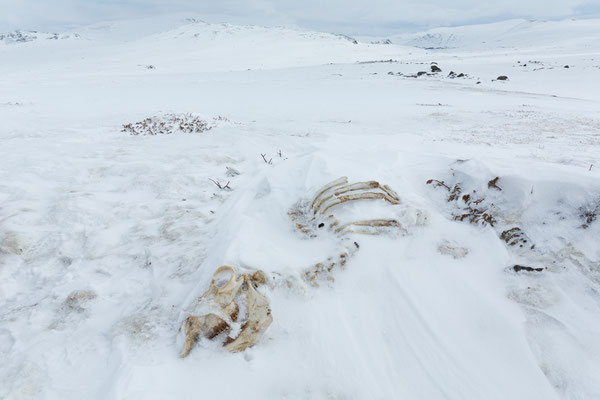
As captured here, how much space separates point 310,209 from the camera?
425 centimetres

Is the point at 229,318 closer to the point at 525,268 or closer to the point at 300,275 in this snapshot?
the point at 300,275

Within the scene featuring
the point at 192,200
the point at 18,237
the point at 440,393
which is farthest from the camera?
the point at 192,200

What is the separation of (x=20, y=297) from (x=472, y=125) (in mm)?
10728

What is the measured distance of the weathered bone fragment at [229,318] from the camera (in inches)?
94.6

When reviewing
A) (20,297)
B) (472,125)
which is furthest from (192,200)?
(472,125)

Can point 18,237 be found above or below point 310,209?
below

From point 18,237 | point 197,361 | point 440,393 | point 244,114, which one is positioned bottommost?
point 244,114

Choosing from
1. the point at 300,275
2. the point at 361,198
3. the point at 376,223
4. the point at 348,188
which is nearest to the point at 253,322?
the point at 300,275

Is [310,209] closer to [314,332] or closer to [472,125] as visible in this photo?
[314,332]

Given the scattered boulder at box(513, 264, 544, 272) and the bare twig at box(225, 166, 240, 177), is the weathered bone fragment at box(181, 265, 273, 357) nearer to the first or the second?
the scattered boulder at box(513, 264, 544, 272)

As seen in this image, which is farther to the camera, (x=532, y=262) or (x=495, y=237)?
(x=495, y=237)

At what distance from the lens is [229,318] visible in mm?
2459

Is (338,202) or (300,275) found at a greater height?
(338,202)

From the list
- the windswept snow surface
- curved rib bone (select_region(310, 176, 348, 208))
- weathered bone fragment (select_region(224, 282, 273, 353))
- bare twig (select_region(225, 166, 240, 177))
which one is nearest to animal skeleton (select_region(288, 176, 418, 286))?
curved rib bone (select_region(310, 176, 348, 208))
